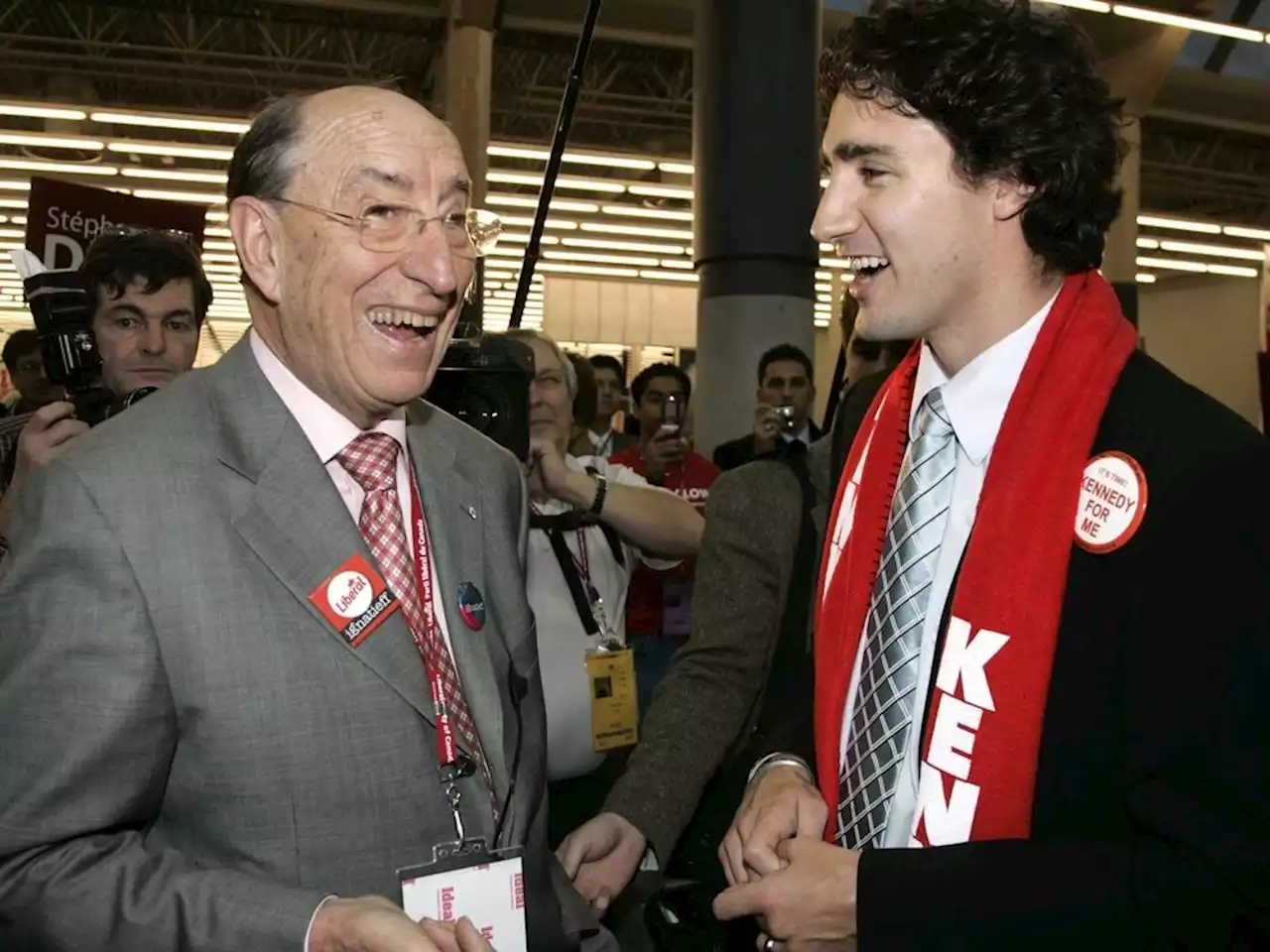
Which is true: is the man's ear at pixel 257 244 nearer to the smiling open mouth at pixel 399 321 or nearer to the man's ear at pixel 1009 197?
the smiling open mouth at pixel 399 321

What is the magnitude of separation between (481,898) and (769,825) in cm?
34

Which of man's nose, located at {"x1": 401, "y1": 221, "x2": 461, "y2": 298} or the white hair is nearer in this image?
man's nose, located at {"x1": 401, "y1": 221, "x2": 461, "y2": 298}

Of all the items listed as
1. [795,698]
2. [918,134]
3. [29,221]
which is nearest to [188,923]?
[795,698]

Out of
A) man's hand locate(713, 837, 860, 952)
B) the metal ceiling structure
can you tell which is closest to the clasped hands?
man's hand locate(713, 837, 860, 952)

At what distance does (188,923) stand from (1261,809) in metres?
1.01

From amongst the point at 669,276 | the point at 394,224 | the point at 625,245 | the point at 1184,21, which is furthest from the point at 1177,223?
the point at 394,224

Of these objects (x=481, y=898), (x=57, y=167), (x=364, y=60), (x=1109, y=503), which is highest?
(x=364, y=60)

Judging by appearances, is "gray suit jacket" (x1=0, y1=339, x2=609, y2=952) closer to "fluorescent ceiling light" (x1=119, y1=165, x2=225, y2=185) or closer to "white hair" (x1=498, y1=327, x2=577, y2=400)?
"white hair" (x1=498, y1=327, x2=577, y2=400)

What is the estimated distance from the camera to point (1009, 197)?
52.2 inches

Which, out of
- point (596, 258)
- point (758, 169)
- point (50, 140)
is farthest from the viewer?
point (596, 258)

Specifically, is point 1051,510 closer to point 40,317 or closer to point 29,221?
point 40,317

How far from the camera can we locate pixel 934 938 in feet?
3.75

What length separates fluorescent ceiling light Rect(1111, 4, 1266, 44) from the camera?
7.69 meters

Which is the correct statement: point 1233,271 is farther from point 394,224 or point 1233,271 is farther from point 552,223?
point 394,224
